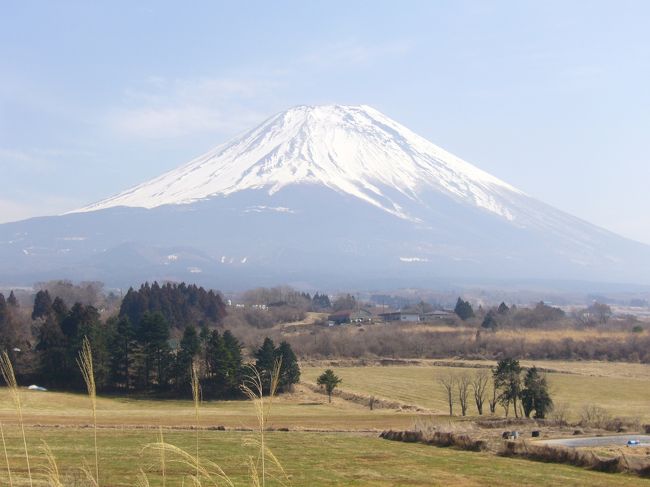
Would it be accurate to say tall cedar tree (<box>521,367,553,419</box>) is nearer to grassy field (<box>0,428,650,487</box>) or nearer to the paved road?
the paved road

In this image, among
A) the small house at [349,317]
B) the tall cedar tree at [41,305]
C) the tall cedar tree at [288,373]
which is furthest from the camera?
the small house at [349,317]

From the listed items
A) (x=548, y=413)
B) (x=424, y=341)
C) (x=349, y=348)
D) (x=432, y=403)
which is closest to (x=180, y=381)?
(x=432, y=403)

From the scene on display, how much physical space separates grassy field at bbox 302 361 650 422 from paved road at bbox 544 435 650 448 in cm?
1030

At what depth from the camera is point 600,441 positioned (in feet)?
94.4

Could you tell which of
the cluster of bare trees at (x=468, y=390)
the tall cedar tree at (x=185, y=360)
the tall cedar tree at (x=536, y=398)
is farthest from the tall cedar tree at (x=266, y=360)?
the tall cedar tree at (x=536, y=398)

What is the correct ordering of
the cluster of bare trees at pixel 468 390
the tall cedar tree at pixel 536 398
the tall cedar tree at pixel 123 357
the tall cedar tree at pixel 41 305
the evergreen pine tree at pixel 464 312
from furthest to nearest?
the evergreen pine tree at pixel 464 312
the tall cedar tree at pixel 41 305
the tall cedar tree at pixel 123 357
the cluster of bare trees at pixel 468 390
the tall cedar tree at pixel 536 398

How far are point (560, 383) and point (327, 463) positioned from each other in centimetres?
3675

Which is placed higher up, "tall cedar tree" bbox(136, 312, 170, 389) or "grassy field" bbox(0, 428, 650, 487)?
"tall cedar tree" bbox(136, 312, 170, 389)

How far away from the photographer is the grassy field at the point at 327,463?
64.0ft

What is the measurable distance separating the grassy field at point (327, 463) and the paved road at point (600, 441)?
4.20 metres

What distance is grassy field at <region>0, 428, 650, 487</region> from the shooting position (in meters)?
19.5

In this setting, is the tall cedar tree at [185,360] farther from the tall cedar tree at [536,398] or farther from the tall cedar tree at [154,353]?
the tall cedar tree at [536,398]

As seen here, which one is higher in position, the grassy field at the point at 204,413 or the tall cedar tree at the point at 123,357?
the tall cedar tree at the point at 123,357

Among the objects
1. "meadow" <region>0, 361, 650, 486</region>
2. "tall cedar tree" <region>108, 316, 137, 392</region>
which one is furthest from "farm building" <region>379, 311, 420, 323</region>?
"tall cedar tree" <region>108, 316, 137, 392</region>
